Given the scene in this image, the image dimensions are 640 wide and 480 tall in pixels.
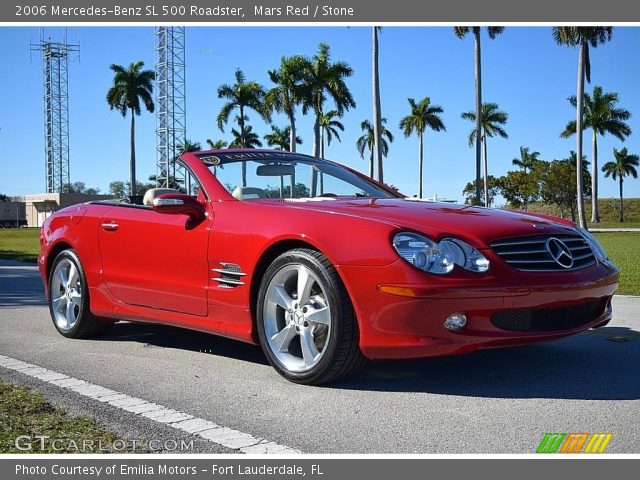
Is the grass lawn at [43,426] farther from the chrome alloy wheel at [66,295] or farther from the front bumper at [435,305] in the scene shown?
the chrome alloy wheel at [66,295]

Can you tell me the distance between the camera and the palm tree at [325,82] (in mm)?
50031

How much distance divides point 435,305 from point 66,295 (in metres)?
3.56

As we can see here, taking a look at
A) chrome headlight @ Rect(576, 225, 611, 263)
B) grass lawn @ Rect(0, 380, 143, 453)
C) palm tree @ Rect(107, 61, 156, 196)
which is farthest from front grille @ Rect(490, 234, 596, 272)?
palm tree @ Rect(107, 61, 156, 196)

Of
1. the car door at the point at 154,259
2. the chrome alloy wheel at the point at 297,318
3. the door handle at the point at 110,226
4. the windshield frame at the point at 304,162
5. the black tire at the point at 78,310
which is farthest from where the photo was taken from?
the black tire at the point at 78,310

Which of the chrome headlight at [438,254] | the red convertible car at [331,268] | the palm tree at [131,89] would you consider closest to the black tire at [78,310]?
the red convertible car at [331,268]

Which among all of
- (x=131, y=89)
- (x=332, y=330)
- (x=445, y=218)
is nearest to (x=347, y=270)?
(x=332, y=330)

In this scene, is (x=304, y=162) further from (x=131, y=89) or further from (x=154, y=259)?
(x=131, y=89)

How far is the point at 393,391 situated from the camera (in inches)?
165

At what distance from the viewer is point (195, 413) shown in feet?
12.3

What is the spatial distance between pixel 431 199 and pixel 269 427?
8.40ft

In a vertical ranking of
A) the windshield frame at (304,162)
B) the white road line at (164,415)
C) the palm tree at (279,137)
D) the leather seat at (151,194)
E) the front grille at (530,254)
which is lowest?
the white road line at (164,415)
